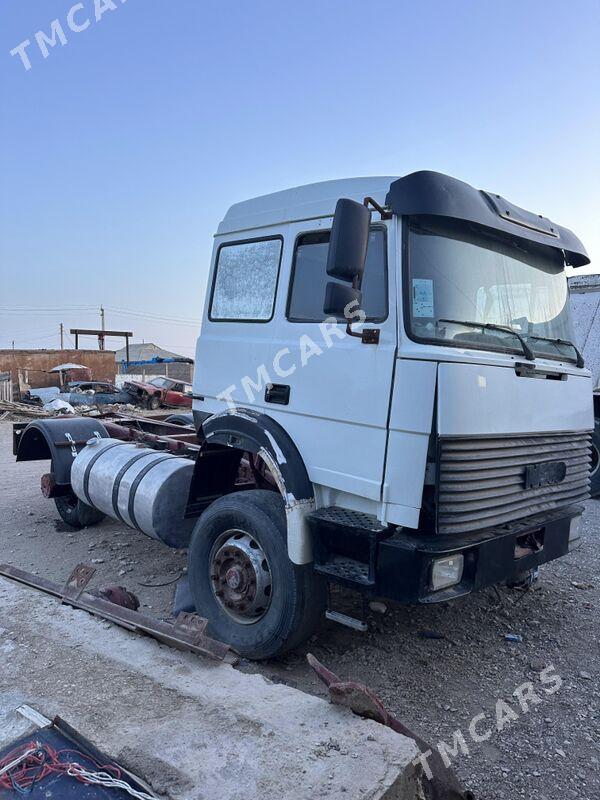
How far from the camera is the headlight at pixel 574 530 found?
12.8ft

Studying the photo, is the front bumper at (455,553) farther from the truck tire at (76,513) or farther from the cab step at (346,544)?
the truck tire at (76,513)

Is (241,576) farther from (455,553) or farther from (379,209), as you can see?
(379,209)

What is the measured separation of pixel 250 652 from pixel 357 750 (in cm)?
143

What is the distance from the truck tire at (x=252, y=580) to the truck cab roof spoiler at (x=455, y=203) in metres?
1.87

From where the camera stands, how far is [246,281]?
424cm

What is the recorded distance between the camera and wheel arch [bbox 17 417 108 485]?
617 centimetres

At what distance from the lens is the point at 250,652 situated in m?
3.65

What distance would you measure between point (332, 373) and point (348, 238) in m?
0.79

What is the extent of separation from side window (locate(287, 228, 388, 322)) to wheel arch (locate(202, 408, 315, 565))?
701mm

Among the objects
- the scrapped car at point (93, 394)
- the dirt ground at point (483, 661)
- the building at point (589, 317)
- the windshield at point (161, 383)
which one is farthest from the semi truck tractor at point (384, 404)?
the windshield at point (161, 383)
